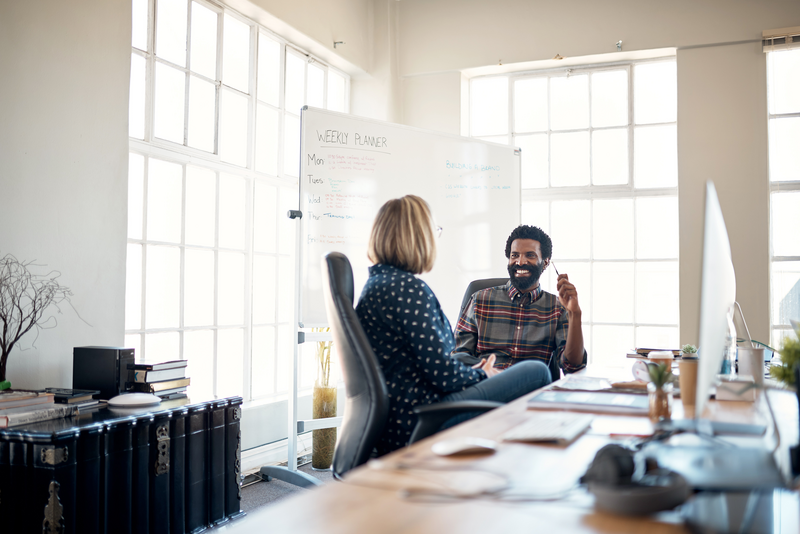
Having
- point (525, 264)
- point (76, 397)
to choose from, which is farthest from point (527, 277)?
point (76, 397)

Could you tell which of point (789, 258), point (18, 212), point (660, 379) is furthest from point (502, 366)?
point (789, 258)

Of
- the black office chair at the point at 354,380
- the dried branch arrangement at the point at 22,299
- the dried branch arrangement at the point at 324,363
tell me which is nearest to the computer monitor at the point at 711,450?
the black office chair at the point at 354,380

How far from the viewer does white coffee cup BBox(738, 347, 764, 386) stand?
1580mm

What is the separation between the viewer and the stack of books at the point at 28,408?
71.9 inches

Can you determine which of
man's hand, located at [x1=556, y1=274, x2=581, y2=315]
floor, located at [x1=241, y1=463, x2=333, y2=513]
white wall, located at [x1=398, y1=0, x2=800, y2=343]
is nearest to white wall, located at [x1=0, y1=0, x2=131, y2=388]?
floor, located at [x1=241, y1=463, x2=333, y2=513]

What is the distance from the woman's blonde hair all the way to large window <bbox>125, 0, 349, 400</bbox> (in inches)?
53.2

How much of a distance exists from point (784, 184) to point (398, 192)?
240 cm

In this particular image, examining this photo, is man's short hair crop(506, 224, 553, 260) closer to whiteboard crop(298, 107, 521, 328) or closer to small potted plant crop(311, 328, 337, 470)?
whiteboard crop(298, 107, 521, 328)

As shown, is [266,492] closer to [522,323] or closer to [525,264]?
[522,323]

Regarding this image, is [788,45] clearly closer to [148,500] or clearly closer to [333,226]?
[333,226]

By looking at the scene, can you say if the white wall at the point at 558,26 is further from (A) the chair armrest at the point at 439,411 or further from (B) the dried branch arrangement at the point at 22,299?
(A) the chair armrest at the point at 439,411

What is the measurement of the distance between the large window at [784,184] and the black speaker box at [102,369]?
362 centimetres

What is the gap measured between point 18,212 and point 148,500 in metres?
1.11

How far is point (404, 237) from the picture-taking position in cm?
189
